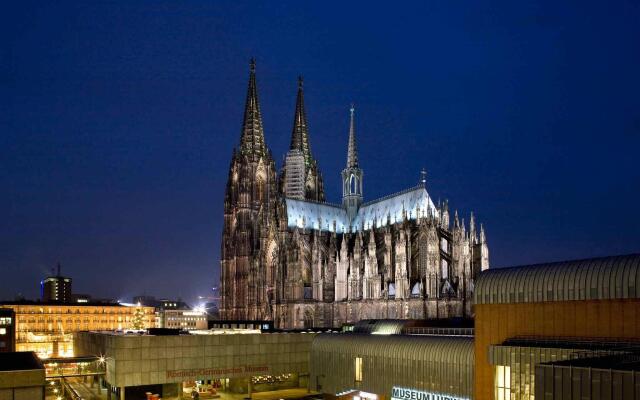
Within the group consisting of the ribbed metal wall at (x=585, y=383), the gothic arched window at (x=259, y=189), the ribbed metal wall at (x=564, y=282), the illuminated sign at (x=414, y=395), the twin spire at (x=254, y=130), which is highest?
the twin spire at (x=254, y=130)

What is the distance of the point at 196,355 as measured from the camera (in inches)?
2376

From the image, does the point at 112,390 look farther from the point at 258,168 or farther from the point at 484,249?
the point at 258,168

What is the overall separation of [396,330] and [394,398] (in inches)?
388

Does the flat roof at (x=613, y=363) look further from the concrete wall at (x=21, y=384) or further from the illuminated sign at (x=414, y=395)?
the concrete wall at (x=21, y=384)

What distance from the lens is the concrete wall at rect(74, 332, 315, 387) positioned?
5634cm

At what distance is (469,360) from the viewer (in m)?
44.5

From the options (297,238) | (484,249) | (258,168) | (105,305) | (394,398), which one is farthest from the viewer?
(105,305)

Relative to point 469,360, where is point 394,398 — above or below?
below

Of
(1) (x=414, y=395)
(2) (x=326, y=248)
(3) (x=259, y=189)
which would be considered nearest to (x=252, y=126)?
(3) (x=259, y=189)

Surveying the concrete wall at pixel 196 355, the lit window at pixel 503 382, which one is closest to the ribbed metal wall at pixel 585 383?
the lit window at pixel 503 382

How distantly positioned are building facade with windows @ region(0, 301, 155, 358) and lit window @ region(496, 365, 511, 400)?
93542mm

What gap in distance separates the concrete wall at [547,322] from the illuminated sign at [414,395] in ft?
18.4

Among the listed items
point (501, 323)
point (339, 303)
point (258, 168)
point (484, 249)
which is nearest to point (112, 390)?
point (501, 323)

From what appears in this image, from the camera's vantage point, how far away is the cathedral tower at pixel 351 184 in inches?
4911
